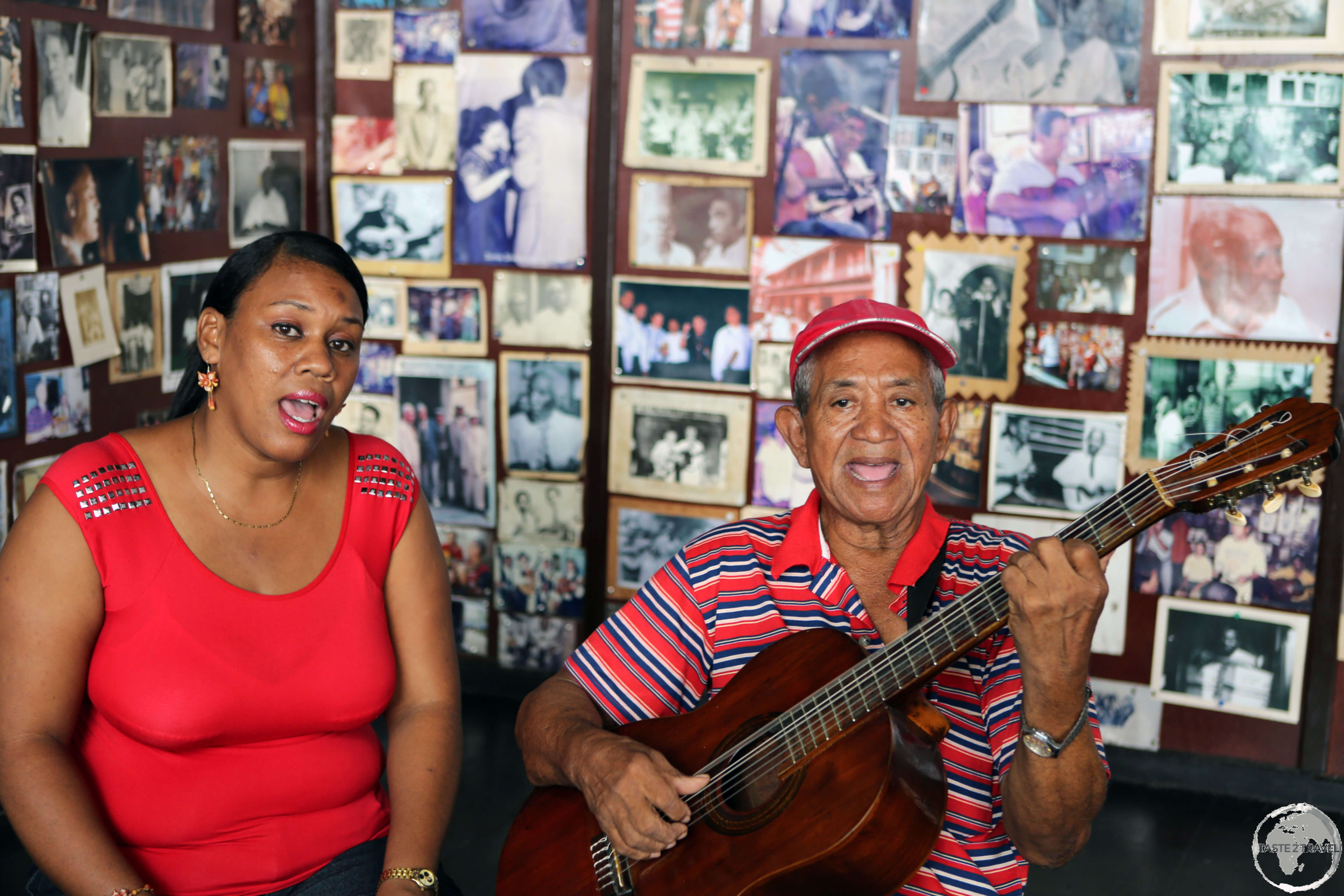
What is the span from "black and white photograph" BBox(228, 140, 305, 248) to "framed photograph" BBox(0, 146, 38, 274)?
31.0 inches

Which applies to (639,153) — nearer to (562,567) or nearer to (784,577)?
(562,567)

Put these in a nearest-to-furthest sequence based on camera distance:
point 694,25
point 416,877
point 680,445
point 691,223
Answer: point 416,877, point 694,25, point 691,223, point 680,445

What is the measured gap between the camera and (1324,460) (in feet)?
4.93

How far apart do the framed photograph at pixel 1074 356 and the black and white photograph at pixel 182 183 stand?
2566 millimetres

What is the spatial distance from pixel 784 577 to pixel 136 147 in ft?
7.94

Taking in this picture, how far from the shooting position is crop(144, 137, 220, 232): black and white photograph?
11.3ft

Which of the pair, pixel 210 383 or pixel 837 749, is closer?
pixel 837 749

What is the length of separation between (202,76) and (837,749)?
3.01m

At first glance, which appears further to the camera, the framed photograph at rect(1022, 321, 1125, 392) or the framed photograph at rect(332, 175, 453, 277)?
the framed photograph at rect(332, 175, 453, 277)

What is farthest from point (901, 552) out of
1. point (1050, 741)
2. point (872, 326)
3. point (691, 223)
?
point (691, 223)

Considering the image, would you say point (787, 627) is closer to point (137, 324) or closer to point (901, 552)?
point (901, 552)

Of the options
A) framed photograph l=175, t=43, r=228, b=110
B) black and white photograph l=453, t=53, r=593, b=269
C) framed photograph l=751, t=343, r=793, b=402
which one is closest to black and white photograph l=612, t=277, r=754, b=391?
framed photograph l=751, t=343, r=793, b=402

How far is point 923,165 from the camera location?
3695mm

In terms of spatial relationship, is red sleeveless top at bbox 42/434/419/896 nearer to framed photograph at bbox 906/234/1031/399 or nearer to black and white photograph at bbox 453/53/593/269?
black and white photograph at bbox 453/53/593/269
